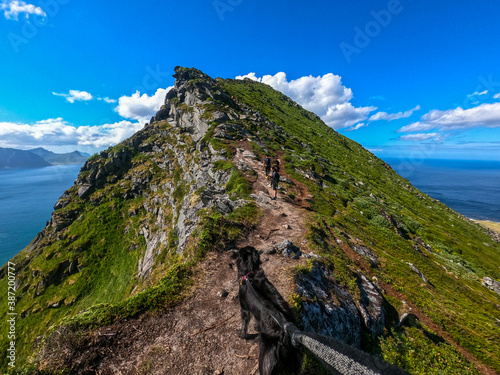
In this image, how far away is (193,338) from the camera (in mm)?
5758

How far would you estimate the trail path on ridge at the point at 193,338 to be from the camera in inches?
197

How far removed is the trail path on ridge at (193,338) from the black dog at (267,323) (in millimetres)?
666

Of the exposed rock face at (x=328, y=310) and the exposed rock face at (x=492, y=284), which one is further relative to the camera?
the exposed rock face at (x=492, y=284)

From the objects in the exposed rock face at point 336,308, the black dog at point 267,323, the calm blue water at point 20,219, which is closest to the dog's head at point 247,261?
the black dog at point 267,323

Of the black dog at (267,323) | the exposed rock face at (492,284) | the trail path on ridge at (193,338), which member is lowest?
the trail path on ridge at (193,338)

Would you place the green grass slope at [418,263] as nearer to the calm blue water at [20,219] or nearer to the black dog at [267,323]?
the black dog at [267,323]

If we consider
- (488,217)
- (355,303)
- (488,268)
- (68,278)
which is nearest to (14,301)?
(68,278)

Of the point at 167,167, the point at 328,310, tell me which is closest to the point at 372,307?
the point at 328,310

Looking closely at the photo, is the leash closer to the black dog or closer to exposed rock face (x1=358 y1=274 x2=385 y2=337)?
the black dog

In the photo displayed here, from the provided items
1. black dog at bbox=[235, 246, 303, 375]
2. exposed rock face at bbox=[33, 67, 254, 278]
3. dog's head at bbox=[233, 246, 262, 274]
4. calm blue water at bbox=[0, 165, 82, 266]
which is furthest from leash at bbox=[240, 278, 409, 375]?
calm blue water at bbox=[0, 165, 82, 266]

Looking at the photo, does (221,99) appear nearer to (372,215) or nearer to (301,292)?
(372,215)

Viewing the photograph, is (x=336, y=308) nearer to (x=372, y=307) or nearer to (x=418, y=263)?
(x=372, y=307)

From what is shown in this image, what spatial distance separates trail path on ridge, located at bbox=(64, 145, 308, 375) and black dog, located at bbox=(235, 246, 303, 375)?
2.19 ft

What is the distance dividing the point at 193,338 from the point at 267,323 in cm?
281
